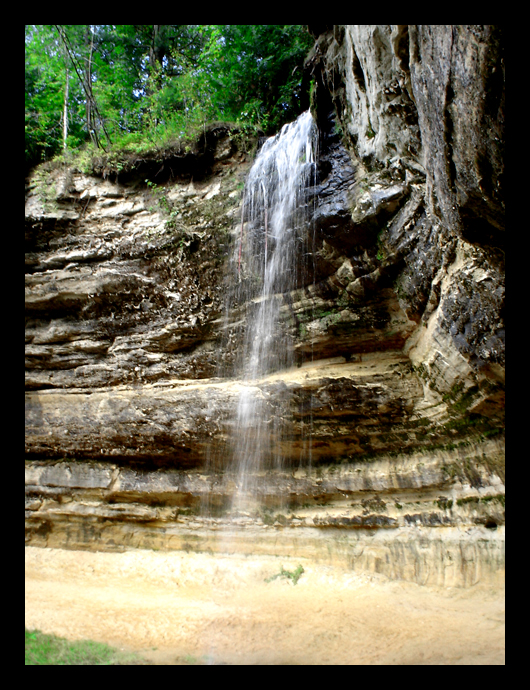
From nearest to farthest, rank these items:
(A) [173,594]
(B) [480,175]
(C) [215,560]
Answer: (B) [480,175]
(A) [173,594]
(C) [215,560]

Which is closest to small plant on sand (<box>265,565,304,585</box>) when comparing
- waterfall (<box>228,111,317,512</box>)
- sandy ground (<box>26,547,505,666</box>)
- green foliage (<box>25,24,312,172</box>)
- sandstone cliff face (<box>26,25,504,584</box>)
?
sandy ground (<box>26,547,505,666</box>)

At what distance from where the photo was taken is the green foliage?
967cm

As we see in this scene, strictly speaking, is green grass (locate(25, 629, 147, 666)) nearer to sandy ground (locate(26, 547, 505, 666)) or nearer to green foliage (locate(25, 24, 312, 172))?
sandy ground (locate(26, 547, 505, 666))

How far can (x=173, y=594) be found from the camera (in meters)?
6.34

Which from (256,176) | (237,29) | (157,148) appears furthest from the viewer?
(237,29)

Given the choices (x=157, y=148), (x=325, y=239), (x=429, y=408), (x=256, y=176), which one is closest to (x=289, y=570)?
(x=429, y=408)

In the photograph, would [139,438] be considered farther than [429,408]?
Yes

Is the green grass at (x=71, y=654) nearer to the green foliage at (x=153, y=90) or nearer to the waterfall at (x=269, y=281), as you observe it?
the waterfall at (x=269, y=281)

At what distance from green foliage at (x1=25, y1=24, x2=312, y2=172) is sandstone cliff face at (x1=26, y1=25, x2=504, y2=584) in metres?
1.19

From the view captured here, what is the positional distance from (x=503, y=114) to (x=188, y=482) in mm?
7243

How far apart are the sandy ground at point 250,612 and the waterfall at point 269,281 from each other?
1.52 m

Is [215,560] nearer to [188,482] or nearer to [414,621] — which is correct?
[188,482]

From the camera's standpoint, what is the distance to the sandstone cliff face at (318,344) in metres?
5.41

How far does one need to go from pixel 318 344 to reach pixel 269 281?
1.61 metres
